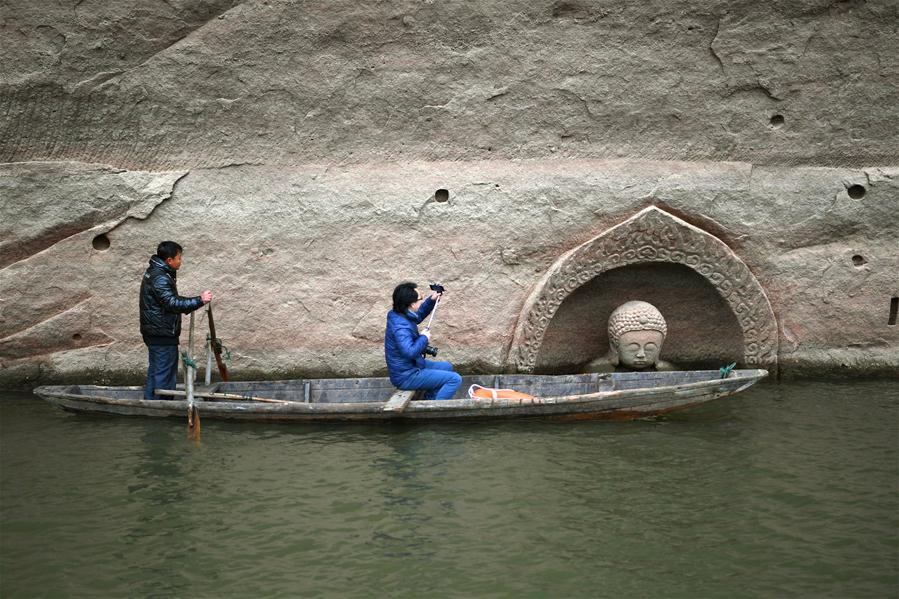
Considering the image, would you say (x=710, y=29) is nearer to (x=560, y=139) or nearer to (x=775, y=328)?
(x=560, y=139)

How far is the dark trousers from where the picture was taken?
7820 millimetres

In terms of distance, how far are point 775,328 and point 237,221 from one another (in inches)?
204

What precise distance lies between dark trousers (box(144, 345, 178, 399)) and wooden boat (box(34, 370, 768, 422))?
18 centimetres

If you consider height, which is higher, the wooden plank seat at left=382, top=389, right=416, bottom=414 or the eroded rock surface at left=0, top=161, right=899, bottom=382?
the eroded rock surface at left=0, top=161, right=899, bottom=382

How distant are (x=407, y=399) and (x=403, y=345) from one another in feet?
1.62

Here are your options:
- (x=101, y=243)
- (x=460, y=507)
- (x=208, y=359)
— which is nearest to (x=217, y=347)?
(x=208, y=359)

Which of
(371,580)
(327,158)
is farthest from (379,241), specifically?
(371,580)

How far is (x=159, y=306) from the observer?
306 inches

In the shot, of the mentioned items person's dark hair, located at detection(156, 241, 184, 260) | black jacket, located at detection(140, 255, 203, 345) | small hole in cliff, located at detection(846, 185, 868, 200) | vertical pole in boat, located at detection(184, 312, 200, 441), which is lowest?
vertical pole in boat, located at detection(184, 312, 200, 441)

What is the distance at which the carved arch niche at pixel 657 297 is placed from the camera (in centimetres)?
871

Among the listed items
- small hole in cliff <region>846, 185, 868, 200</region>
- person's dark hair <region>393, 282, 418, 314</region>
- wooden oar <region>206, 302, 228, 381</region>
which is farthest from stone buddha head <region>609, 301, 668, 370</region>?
wooden oar <region>206, 302, 228, 381</region>

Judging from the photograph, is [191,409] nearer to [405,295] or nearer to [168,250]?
[168,250]

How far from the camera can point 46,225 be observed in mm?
8773

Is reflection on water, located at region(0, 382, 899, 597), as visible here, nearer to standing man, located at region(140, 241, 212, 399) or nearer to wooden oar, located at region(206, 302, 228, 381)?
standing man, located at region(140, 241, 212, 399)
